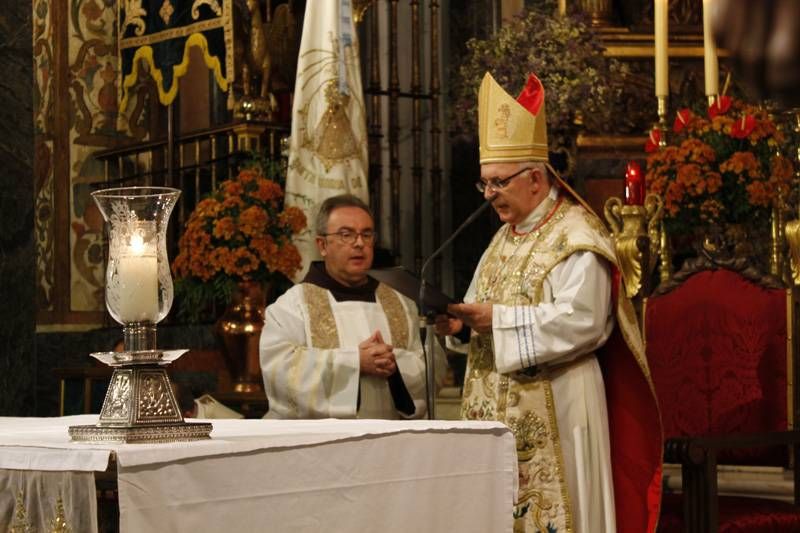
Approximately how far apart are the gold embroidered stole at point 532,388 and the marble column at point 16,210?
140 cm

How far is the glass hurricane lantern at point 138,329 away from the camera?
2250mm

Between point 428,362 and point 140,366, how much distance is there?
6.95 feet

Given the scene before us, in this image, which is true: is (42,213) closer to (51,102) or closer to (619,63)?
(51,102)

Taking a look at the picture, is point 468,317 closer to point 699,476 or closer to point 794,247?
point 699,476

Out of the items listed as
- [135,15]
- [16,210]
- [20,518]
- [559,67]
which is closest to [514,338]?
[16,210]

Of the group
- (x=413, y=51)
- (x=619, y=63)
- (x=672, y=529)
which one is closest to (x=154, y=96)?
(x=413, y=51)

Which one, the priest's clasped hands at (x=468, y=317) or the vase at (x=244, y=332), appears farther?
the vase at (x=244, y=332)

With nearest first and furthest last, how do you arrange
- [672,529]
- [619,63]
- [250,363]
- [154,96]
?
[672,529]
[250,363]
[619,63]
[154,96]

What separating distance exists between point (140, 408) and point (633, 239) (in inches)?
105

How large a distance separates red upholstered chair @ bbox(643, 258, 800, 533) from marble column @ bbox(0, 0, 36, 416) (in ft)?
6.45

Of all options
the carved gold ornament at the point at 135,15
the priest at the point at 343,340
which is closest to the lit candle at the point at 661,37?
the priest at the point at 343,340

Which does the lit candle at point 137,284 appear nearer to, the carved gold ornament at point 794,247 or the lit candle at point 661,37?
the lit candle at point 661,37

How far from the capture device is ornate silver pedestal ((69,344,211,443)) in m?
2.23

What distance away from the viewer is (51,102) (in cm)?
928
